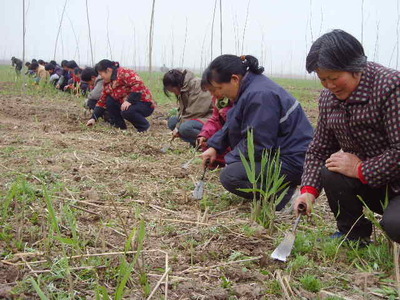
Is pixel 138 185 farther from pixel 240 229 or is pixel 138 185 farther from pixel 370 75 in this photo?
pixel 370 75

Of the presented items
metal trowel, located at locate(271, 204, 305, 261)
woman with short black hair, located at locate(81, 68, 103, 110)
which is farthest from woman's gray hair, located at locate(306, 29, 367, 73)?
woman with short black hair, located at locate(81, 68, 103, 110)

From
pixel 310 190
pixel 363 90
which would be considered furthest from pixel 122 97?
pixel 363 90

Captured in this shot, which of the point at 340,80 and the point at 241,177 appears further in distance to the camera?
the point at 241,177

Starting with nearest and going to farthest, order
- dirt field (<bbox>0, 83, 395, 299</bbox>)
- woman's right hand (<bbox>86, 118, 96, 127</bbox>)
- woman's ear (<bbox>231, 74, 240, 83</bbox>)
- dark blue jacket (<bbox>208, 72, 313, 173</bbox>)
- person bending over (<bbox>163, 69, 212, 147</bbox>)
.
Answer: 1. dirt field (<bbox>0, 83, 395, 299</bbox>)
2. dark blue jacket (<bbox>208, 72, 313, 173</bbox>)
3. woman's ear (<bbox>231, 74, 240, 83</bbox>)
4. person bending over (<bbox>163, 69, 212, 147</bbox>)
5. woman's right hand (<bbox>86, 118, 96, 127</bbox>)

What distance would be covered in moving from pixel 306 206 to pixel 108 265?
2.83ft

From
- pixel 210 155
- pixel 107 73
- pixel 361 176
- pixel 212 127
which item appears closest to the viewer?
pixel 361 176

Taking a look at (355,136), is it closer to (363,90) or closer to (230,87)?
(363,90)

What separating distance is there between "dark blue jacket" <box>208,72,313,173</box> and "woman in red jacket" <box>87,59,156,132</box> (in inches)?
104

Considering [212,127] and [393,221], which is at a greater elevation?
[212,127]

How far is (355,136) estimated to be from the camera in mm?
1771

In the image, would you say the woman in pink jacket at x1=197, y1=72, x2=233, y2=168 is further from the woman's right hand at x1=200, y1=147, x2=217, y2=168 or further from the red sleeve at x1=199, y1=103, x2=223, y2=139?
the woman's right hand at x1=200, y1=147, x2=217, y2=168

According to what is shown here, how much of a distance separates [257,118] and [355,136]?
0.67 m

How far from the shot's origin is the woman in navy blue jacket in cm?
237

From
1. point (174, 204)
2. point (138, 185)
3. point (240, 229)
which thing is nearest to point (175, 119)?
point (138, 185)
